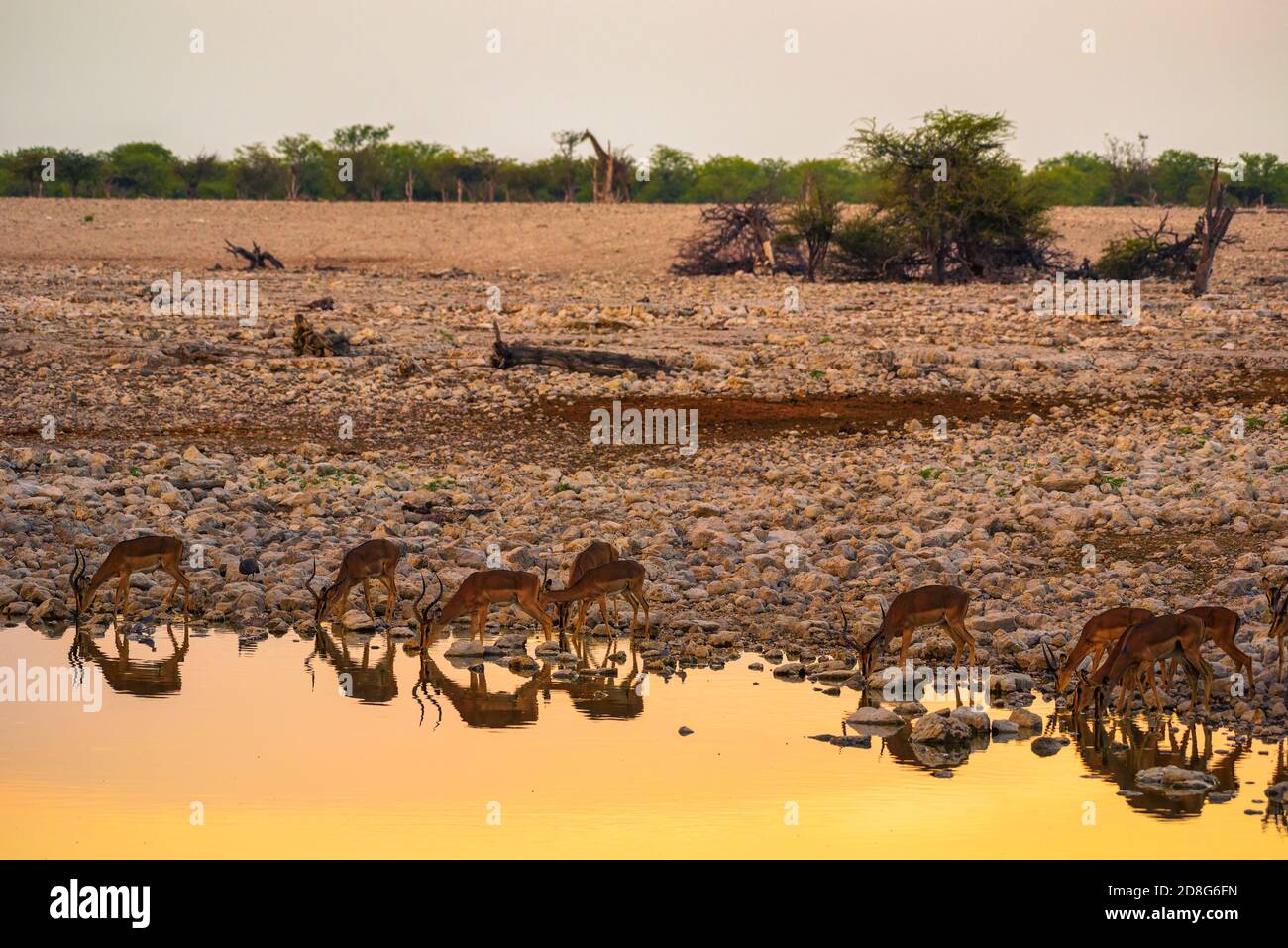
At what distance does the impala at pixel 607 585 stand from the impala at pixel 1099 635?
2773 mm

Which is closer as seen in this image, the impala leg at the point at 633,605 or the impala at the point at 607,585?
the impala at the point at 607,585

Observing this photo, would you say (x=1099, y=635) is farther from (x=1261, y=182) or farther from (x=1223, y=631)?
(x=1261, y=182)

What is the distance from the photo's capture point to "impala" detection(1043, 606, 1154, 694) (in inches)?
360

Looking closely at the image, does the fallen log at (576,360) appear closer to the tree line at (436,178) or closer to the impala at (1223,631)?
the impala at (1223,631)

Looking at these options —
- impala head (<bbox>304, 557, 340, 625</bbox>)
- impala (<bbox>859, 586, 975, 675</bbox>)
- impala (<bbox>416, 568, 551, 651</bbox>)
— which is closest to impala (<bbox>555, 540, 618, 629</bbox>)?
impala (<bbox>416, 568, 551, 651</bbox>)

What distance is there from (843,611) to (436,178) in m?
50.4

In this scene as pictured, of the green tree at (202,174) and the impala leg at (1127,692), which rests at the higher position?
the green tree at (202,174)

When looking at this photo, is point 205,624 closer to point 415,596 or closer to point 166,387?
point 415,596

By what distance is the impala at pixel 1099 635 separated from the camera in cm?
914

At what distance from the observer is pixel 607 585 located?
1064 cm

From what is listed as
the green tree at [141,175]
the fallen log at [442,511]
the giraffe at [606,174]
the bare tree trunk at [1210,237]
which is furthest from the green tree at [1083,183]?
the fallen log at [442,511]

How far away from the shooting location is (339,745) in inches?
353

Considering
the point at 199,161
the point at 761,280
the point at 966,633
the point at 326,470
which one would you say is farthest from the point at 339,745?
the point at 199,161

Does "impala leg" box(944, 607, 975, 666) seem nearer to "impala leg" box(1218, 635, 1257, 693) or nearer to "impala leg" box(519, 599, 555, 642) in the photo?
"impala leg" box(1218, 635, 1257, 693)
